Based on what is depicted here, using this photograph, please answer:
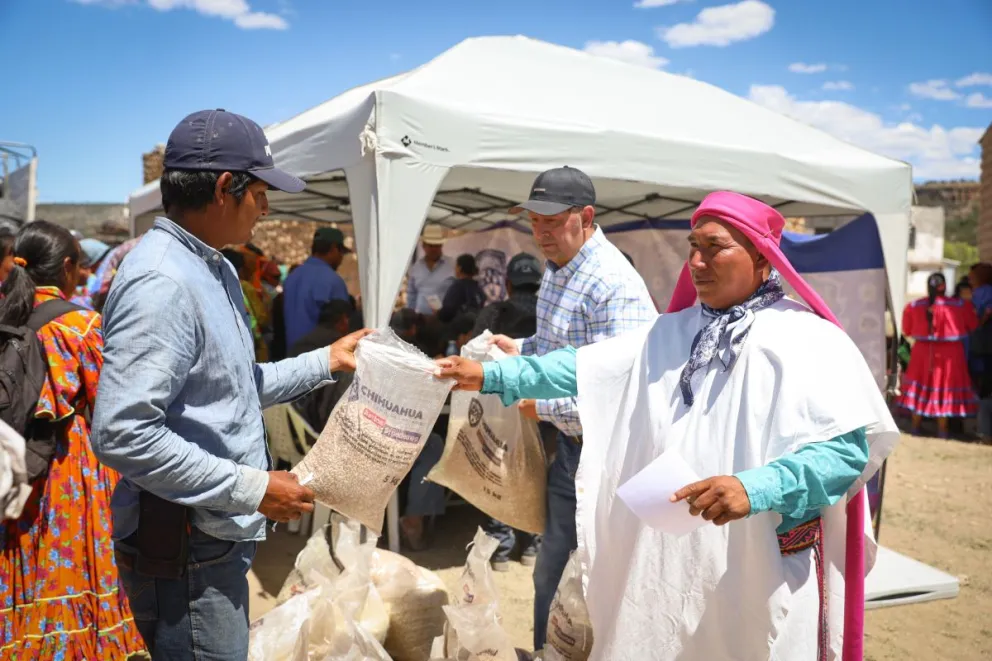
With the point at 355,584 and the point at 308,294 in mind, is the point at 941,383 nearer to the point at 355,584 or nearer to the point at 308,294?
the point at 308,294

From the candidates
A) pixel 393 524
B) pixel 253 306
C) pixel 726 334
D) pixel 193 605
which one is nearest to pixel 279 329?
pixel 253 306

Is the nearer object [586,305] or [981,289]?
[586,305]

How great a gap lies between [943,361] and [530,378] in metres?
8.47

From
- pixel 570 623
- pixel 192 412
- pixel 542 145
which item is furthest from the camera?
pixel 542 145

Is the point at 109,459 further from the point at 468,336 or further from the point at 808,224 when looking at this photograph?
the point at 808,224

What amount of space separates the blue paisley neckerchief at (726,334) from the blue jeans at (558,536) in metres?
0.90

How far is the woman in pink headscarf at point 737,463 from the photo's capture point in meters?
1.60

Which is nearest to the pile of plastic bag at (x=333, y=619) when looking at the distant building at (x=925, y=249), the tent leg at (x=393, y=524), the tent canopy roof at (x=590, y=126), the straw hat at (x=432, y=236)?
the tent leg at (x=393, y=524)

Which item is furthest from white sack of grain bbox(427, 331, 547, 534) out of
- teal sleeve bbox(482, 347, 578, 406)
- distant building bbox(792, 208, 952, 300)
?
distant building bbox(792, 208, 952, 300)

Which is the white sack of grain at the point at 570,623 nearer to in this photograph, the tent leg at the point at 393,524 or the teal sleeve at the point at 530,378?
the teal sleeve at the point at 530,378

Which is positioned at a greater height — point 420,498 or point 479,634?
point 479,634

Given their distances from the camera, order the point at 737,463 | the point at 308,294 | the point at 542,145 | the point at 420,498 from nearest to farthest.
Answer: the point at 737,463 < the point at 542,145 < the point at 420,498 < the point at 308,294

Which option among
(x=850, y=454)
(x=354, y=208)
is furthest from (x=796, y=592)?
(x=354, y=208)

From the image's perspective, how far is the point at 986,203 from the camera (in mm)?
13750
